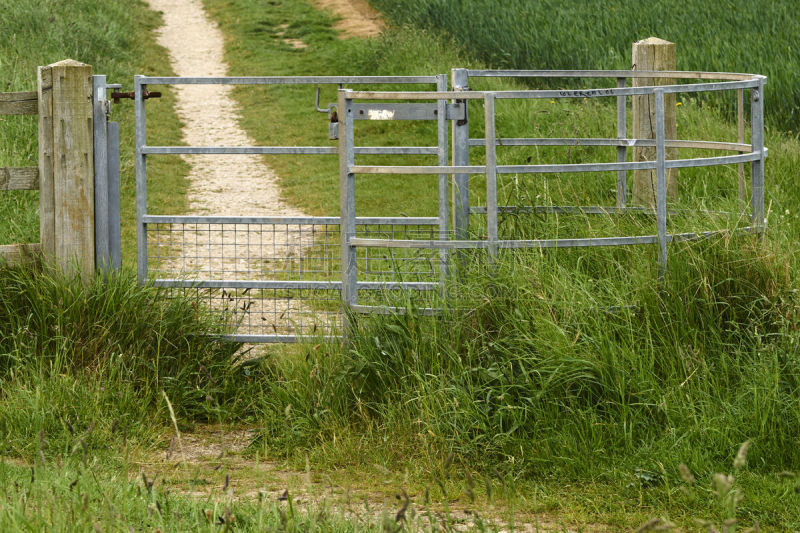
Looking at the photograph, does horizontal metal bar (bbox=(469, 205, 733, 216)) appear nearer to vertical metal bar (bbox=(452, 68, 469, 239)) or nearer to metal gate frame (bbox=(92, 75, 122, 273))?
vertical metal bar (bbox=(452, 68, 469, 239))

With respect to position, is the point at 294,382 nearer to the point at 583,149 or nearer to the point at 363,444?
the point at 363,444

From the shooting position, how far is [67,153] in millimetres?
6211

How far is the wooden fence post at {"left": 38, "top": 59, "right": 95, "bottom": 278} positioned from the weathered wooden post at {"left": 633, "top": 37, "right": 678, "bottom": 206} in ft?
12.9

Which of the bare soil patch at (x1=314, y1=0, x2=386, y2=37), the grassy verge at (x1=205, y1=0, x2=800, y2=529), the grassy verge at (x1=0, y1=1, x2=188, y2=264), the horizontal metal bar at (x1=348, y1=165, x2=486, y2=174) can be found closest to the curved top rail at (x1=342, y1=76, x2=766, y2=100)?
the horizontal metal bar at (x1=348, y1=165, x2=486, y2=174)

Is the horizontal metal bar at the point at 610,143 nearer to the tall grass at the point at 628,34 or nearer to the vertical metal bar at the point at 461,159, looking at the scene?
the vertical metal bar at the point at 461,159

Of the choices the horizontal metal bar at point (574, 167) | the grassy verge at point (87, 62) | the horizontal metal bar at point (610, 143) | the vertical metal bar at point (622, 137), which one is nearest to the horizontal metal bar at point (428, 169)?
the horizontal metal bar at point (574, 167)

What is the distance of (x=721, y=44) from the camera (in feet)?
51.8

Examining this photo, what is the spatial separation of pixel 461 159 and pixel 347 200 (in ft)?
2.44

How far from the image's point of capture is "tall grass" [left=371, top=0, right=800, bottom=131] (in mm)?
14359

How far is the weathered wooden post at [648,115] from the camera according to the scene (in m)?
8.22

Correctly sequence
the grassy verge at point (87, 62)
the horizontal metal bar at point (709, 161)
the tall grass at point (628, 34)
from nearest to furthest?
the horizontal metal bar at point (709, 161) → the grassy verge at point (87, 62) → the tall grass at point (628, 34)

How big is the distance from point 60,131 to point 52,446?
73.8 inches

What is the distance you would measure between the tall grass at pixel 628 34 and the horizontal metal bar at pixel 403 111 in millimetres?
8508

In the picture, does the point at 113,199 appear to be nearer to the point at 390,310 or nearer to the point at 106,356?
the point at 106,356
